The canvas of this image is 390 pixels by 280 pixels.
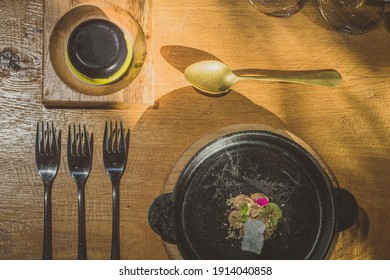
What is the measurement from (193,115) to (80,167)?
322 millimetres

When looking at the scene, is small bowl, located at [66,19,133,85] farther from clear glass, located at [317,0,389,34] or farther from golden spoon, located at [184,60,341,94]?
clear glass, located at [317,0,389,34]

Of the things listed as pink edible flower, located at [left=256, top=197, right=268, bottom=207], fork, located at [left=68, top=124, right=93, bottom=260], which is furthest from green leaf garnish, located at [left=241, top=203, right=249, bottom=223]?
fork, located at [left=68, top=124, right=93, bottom=260]

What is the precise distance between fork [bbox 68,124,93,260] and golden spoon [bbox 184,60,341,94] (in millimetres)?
320

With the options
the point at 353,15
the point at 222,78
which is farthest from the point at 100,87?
the point at 353,15

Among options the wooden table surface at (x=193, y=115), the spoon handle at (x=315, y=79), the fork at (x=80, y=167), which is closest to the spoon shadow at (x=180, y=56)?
the wooden table surface at (x=193, y=115)

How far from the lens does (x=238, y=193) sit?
4.67ft

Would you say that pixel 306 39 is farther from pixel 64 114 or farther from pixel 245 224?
pixel 64 114

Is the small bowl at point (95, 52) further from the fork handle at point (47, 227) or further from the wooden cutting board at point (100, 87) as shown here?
the fork handle at point (47, 227)

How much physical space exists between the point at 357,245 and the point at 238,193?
1.13 ft

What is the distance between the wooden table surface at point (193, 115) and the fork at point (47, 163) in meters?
0.02

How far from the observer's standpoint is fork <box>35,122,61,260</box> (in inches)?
55.4
